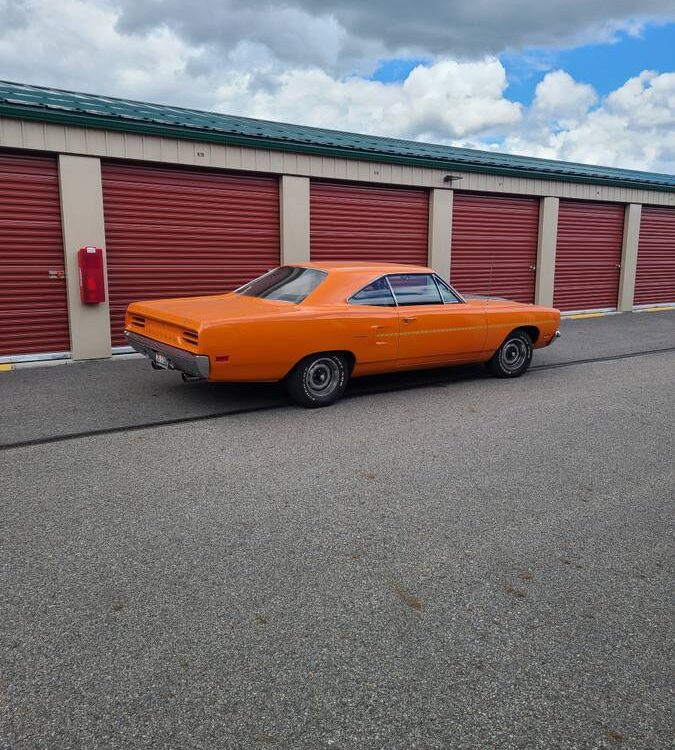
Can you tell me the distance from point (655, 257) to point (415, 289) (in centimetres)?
1248

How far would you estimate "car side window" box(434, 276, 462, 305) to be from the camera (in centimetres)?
749

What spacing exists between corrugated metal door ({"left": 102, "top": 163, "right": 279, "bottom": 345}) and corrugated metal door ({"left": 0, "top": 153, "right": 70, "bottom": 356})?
2.37ft

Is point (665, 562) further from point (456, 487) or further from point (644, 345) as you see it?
point (644, 345)

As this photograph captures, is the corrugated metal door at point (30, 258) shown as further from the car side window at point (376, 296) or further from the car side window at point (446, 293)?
the car side window at point (446, 293)

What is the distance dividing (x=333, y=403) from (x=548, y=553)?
11.4ft

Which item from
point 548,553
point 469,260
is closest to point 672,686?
point 548,553

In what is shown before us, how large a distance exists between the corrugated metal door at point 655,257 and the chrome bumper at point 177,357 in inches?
558

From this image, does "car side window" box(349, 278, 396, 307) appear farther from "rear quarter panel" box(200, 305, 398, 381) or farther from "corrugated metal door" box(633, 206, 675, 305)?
"corrugated metal door" box(633, 206, 675, 305)

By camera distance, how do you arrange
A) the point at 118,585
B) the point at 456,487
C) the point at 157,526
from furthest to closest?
the point at 456,487
the point at 157,526
the point at 118,585

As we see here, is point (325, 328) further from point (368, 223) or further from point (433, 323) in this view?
point (368, 223)

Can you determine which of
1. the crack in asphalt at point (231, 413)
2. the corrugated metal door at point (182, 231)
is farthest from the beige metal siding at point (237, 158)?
the crack in asphalt at point (231, 413)

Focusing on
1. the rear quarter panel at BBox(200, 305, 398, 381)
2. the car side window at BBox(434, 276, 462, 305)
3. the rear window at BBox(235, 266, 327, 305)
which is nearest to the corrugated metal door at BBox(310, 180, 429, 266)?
the rear window at BBox(235, 266, 327, 305)

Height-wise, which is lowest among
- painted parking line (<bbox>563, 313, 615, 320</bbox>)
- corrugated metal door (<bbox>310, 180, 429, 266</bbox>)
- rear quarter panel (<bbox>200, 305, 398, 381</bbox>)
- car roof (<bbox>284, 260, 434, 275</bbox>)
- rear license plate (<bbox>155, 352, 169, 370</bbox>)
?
painted parking line (<bbox>563, 313, 615, 320</bbox>)

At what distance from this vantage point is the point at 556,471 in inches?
186
